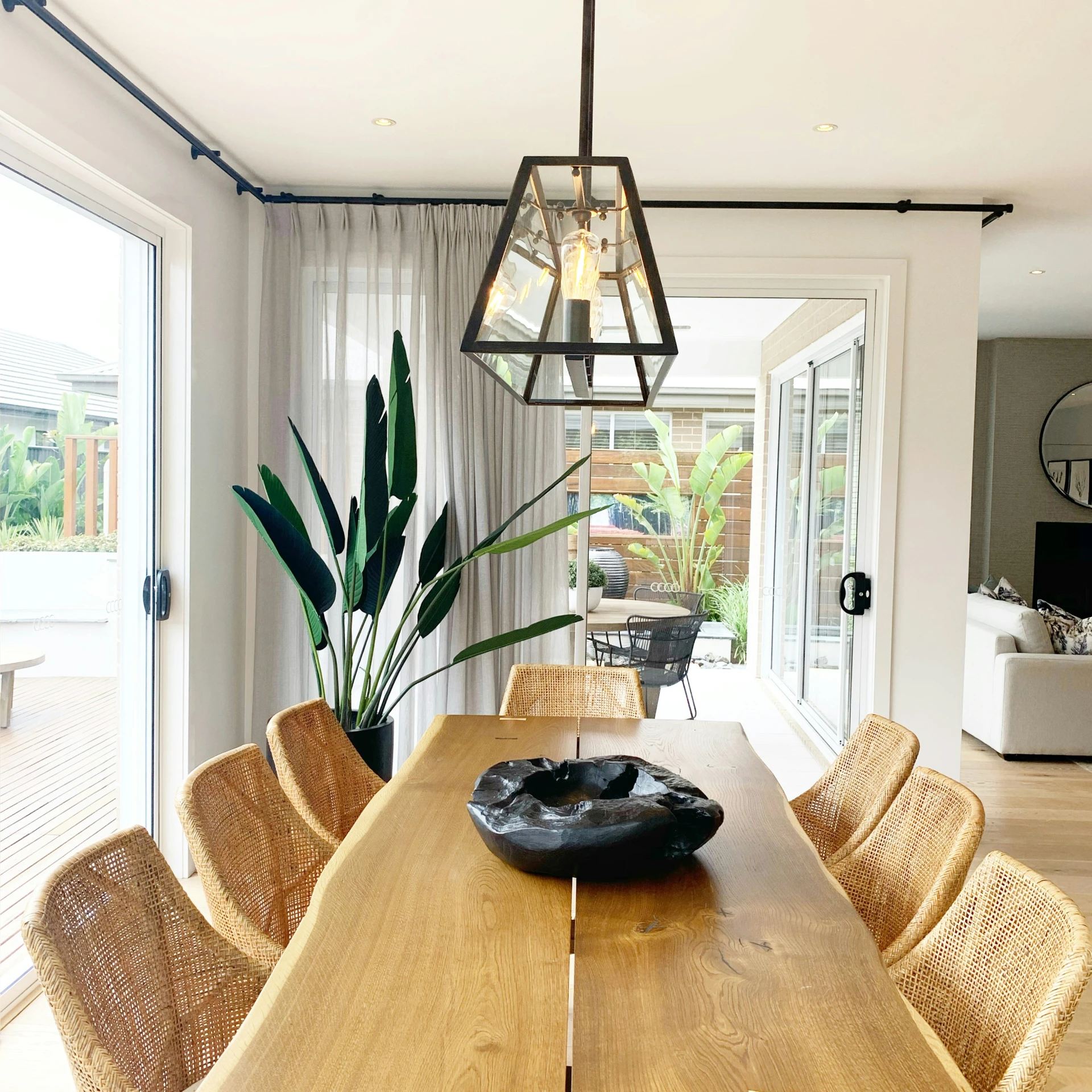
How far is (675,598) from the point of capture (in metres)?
5.36

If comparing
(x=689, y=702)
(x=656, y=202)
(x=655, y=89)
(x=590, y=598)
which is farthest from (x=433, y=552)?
(x=689, y=702)

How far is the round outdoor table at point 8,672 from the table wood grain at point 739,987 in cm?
176

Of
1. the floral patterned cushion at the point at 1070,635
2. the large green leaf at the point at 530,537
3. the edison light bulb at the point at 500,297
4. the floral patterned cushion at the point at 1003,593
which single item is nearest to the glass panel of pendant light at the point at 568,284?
the edison light bulb at the point at 500,297

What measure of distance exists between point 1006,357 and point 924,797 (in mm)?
5916

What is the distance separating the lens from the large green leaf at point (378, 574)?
3365mm

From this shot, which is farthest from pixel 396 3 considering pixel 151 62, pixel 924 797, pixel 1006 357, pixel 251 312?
pixel 1006 357

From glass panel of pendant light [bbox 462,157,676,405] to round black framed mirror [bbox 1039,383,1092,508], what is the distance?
20.5 ft

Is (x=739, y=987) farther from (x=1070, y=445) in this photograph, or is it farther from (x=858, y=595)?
(x=1070, y=445)

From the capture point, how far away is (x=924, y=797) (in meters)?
1.96

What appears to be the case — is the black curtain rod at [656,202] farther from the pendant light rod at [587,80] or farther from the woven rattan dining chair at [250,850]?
the woven rattan dining chair at [250,850]

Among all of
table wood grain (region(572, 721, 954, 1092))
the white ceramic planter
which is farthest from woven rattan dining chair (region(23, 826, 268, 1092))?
the white ceramic planter

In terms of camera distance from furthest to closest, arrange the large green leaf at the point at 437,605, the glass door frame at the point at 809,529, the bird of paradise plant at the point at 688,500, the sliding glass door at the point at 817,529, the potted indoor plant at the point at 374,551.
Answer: the bird of paradise plant at the point at 688,500
the sliding glass door at the point at 817,529
the glass door frame at the point at 809,529
the large green leaf at the point at 437,605
the potted indoor plant at the point at 374,551

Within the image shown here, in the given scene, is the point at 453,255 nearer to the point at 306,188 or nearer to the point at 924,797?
the point at 306,188

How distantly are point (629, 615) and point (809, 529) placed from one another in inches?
50.7
